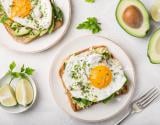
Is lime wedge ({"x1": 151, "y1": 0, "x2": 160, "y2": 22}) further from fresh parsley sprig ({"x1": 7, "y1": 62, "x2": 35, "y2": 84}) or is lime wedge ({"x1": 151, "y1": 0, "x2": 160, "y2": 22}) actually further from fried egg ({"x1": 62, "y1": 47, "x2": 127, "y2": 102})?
fresh parsley sprig ({"x1": 7, "y1": 62, "x2": 35, "y2": 84})

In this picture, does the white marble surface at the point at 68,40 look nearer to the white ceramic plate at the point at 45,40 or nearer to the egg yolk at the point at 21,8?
the white ceramic plate at the point at 45,40

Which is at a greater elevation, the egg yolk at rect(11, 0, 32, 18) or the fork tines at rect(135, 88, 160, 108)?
the egg yolk at rect(11, 0, 32, 18)

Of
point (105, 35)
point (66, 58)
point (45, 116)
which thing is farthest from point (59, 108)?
point (105, 35)

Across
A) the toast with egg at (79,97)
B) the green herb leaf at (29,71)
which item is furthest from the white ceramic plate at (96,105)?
the green herb leaf at (29,71)

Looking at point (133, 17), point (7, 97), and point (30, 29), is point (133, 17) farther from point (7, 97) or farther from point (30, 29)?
point (7, 97)

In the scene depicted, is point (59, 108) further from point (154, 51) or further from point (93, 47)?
point (154, 51)

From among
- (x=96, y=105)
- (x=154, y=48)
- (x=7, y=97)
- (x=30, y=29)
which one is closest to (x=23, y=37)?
(x=30, y=29)

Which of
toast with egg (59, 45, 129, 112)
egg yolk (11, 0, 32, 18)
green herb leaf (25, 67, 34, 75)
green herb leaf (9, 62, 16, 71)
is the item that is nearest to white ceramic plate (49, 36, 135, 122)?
toast with egg (59, 45, 129, 112)
